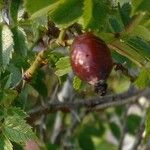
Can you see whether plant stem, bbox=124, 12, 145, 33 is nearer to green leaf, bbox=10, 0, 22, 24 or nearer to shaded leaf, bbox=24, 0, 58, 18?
shaded leaf, bbox=24, 0, 58, 18

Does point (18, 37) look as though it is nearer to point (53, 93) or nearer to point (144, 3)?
point (144, 3)

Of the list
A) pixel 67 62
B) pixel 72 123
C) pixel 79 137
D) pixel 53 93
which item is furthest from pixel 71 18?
pixel 79 137

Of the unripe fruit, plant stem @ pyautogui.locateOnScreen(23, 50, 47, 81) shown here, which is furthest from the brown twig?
the unripe fruit

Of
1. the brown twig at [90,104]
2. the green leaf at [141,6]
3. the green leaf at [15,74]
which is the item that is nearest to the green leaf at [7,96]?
the green leaf at [15,74]

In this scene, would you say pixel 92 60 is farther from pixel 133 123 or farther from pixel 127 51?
pixel 133 123

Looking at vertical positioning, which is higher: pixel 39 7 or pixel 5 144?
pixel 39 7

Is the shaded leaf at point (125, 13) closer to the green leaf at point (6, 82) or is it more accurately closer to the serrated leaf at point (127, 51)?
the serrated leaf at point (127, 51)

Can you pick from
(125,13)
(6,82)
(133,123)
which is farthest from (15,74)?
(133,123)
